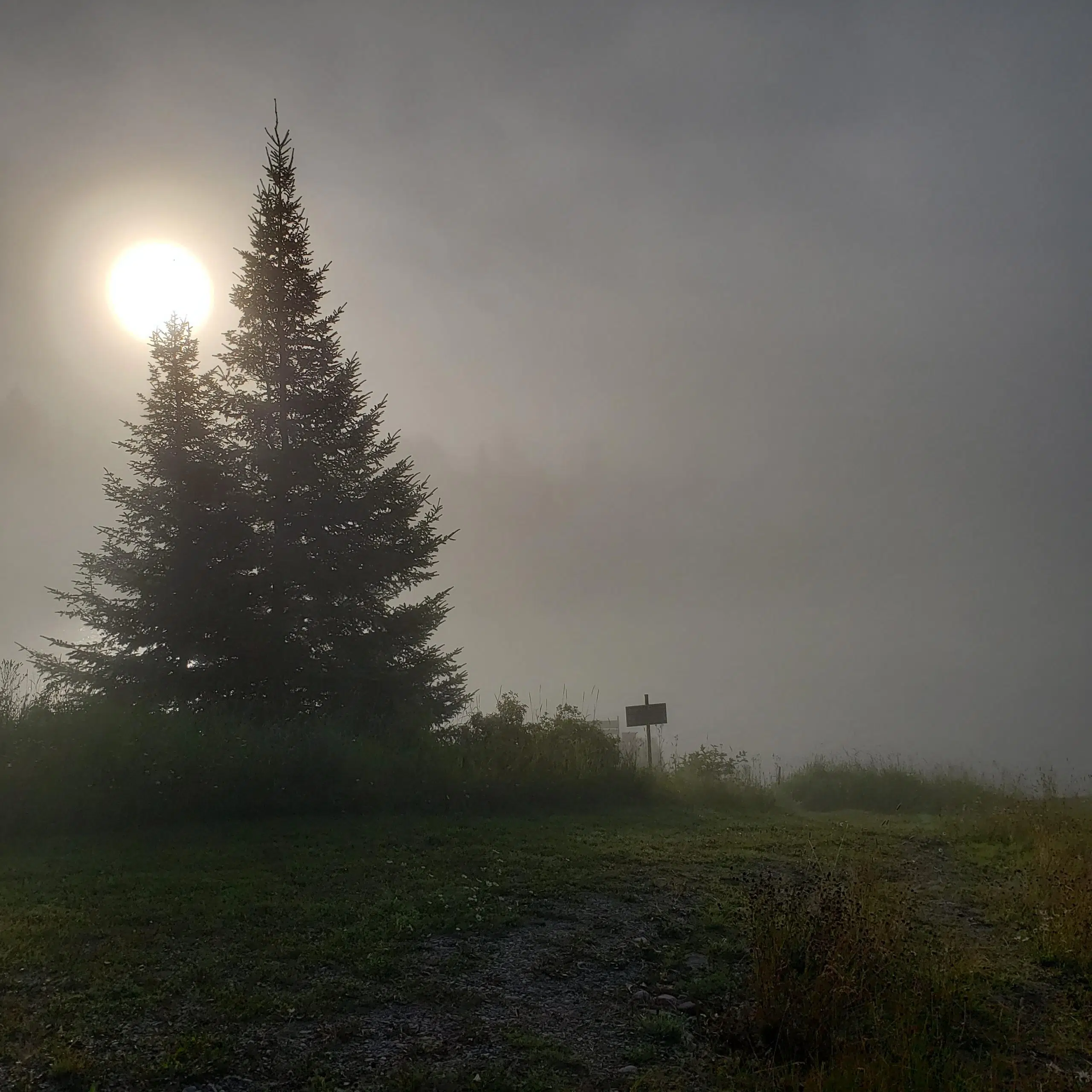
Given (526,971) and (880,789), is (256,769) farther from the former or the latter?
(880,789)

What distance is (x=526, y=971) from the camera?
6625mm

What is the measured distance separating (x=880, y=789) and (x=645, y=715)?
7144 millimetres

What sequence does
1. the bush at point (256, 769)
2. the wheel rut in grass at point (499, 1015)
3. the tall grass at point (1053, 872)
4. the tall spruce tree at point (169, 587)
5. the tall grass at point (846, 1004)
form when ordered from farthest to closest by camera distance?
the tall spruce tree at point (169, 587), the bush at point (256, 769), the tall grass at point (1053, 872), the tall grass at point (846, 1004), the wheel rut in grass at point (499, 1015)

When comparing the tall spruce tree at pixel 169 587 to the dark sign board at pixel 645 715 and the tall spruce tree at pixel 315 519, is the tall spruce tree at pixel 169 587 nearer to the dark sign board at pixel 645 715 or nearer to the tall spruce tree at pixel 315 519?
the tall spruce tree at pixel 315 519

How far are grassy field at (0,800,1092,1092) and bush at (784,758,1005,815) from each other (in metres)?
11.7

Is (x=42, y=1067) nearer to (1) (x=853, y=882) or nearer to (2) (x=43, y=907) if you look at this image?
(2) (x=43, y=907)

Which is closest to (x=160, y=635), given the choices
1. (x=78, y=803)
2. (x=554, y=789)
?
(x=78, y=803)

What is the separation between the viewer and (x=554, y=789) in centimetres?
1609

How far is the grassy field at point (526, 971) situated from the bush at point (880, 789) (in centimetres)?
1169

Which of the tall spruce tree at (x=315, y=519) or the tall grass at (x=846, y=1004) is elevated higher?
the tall spruce tree at (x=315, y=519)

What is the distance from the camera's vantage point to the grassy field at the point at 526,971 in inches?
203

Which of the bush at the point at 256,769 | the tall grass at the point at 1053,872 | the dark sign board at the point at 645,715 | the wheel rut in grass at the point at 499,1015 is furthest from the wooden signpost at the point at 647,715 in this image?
the wheel rut in grass at the point at 499,1015

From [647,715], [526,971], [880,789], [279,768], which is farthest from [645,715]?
[526,971]

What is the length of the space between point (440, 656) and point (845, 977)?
626 inches
